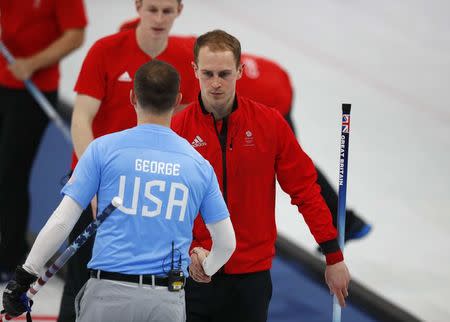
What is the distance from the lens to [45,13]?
6395mm

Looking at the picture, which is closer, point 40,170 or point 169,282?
point 169,282

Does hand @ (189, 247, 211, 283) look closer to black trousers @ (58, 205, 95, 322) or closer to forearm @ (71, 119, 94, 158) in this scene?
forearm @ (71, 119, 94, 158)

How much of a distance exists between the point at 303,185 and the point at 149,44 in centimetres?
126

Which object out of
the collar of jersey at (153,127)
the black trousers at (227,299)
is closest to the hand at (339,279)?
the black trousers at (227,299)

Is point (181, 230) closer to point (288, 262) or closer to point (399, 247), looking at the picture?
point (288, 262)

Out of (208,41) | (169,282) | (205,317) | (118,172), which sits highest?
(208,41)

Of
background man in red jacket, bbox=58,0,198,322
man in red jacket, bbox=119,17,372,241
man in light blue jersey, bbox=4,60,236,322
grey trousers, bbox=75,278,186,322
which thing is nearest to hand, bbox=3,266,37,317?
man in light blue jersey, bbox=4,60,236,322

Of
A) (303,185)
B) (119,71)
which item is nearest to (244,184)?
(303,185)

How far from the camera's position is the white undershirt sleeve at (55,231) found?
3.46 meters

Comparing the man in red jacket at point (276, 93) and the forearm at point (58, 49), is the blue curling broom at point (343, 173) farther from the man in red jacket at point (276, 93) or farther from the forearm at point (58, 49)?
the forearm at point (58, 49)

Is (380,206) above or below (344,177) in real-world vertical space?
below

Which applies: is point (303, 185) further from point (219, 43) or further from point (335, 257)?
point (219, 43)

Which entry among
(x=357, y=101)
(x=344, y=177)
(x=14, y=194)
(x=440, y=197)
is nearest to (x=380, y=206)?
(x=440, y=197)

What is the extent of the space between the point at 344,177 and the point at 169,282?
1061mm
